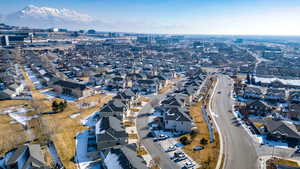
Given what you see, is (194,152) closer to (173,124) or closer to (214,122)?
(173,124)

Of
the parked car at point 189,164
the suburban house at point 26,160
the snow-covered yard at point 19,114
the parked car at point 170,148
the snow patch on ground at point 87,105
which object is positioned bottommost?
the parked car at point 189,164

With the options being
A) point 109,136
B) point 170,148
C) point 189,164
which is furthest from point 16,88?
point 189,164

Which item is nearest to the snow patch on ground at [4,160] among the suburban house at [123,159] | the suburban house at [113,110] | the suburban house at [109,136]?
the suburban house at [109,136]

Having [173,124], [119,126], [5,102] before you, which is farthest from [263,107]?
[5,102]

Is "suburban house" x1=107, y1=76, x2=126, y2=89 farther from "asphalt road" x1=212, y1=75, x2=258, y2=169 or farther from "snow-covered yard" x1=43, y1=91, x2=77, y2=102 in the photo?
"asphalt road" x1=212, y1=75, x2=258, y2=169

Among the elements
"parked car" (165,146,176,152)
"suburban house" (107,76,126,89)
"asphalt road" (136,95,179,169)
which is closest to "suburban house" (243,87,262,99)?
Result: "asphalt road" (136,95,179,169)

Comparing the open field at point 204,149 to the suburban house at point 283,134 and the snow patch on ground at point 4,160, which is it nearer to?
the suburban house at point 283,134
